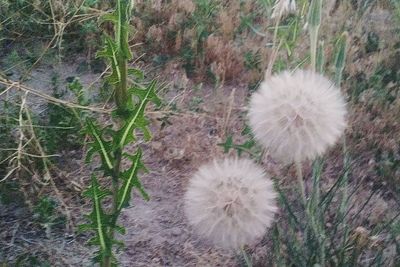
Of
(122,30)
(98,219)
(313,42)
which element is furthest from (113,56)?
(313,42)

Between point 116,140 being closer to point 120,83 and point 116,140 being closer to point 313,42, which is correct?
point 120,83

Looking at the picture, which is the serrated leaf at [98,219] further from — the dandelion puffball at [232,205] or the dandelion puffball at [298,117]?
the dandelion puffball at [298,117]

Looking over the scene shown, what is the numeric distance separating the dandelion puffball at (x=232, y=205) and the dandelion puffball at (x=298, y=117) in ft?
0.38

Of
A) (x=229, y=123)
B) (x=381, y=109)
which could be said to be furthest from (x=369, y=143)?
(x=229, y=123)

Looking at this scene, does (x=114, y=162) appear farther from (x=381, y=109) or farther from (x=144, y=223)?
(x=381, y=109)

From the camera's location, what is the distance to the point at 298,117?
1.99 m

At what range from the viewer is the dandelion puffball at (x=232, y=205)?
194 cm

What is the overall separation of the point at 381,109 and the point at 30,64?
186cm

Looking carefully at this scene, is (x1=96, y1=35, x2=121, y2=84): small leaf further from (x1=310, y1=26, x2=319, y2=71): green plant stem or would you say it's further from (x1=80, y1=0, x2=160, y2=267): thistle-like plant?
(x1=310, y1=26, x2=319, y2=71): green plant stem

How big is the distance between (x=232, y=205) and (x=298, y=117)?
0.32 m

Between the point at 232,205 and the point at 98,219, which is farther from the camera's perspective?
the point at 98,219

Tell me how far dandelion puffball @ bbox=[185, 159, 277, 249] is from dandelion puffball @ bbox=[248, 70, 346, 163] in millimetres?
116

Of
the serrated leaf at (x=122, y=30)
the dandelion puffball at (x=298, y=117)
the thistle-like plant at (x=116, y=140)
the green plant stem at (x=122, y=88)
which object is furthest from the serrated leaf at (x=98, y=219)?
the dandelion puffball at (x=298, y=117)

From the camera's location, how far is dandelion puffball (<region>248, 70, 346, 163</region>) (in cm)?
196
